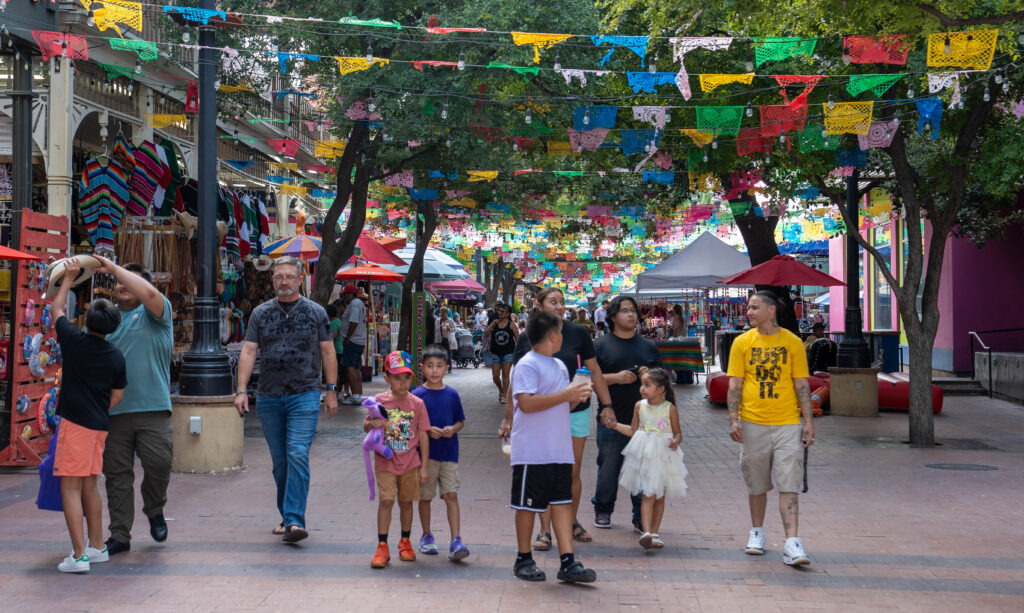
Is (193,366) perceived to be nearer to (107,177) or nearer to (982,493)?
(107,177)

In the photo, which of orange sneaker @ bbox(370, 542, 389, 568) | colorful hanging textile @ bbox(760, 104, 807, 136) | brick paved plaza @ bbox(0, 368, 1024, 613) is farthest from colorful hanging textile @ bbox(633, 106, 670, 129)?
orange sneaker @ bbox(370, 542, 389, 568)

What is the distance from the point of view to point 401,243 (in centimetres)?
2323

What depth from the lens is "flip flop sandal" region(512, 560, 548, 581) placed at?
245 inches

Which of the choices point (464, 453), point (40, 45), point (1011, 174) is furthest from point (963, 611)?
point (40, 45)

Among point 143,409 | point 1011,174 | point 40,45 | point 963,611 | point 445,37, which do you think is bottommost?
point 963,611

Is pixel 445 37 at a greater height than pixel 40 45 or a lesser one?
greater

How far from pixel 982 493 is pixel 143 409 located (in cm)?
717

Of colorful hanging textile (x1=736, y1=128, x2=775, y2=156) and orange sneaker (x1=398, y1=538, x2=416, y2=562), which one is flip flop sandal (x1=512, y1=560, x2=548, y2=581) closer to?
orange sneaker (x1=398, y1=538, x2=416, y2=562)

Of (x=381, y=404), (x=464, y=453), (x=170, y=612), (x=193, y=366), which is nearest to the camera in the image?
(x=170, y=612)

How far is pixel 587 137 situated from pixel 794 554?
35.0ft

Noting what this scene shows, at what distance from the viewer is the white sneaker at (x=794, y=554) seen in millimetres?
6582

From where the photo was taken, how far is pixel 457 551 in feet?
21.8

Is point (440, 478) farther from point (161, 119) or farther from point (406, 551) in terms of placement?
point (161, 119)

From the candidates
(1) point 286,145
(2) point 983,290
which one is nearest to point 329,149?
(1) point 286,145
